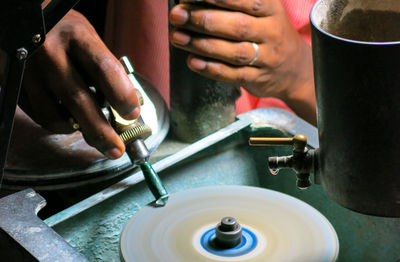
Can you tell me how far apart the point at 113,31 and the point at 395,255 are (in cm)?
92

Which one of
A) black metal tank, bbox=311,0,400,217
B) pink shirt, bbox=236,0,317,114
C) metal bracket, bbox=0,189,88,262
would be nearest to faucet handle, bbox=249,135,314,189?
black metal tank, bbox=311,0,400,217

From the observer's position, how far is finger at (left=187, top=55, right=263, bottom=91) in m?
1.00

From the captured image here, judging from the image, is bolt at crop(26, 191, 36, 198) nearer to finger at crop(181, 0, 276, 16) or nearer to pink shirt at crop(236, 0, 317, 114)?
finger at crop(181, 0, 276, 16)

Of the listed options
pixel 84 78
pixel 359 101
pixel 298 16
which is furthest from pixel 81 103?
pixel 298 16

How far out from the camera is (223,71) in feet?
3.35

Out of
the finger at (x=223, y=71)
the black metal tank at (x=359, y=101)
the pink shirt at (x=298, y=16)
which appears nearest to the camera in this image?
the black metal tank at (x=359, y=101)

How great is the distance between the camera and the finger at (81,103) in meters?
0.86

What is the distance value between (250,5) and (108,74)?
1.03 ft

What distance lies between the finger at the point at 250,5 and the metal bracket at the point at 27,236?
441 millimetres

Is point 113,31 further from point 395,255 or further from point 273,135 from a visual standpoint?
point 395,255

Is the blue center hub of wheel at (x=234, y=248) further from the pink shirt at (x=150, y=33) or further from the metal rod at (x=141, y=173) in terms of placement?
the pink shirt at (x=150, y=33)

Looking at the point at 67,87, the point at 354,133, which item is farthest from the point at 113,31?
the point at 354,133

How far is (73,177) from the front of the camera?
0.93m

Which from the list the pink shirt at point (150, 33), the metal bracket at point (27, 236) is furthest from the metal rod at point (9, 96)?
the pink shirt at point (150, 33)
